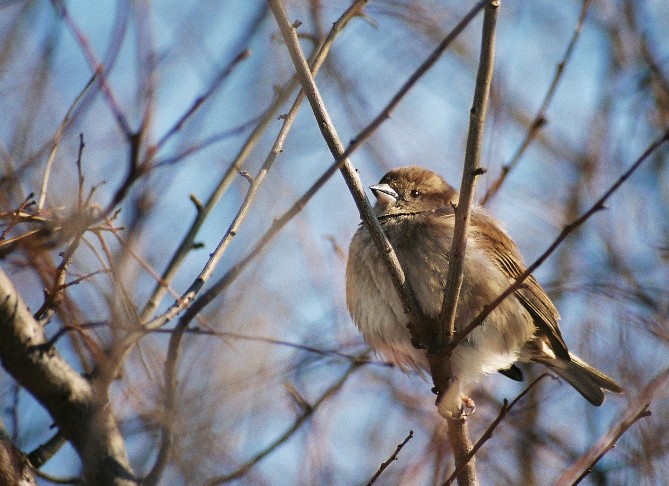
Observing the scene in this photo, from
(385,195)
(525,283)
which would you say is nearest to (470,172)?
(525,283)

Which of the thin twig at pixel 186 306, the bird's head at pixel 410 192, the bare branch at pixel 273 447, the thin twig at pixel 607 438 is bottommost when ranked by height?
the thin twig at pixel 607 438

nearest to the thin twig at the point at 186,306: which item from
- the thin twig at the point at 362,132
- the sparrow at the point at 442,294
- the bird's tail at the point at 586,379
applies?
the thin twig at the point at 362,132

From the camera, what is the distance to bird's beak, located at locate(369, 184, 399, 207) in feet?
16.4

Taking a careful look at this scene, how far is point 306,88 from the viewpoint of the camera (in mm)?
2766

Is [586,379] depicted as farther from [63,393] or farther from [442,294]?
[63,393]

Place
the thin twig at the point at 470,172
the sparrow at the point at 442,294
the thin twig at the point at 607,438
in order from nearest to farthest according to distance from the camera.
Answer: the thin twig at the point at 470,172, the thin twig at the point at 607,438, the sparrow at the point at 442,294

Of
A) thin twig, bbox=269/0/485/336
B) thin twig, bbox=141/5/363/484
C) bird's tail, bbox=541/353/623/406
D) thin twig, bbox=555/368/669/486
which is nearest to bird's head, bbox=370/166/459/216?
bird's tail, bbox=541/353/623/406

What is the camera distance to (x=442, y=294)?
163 inches

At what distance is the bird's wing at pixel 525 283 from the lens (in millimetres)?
4758

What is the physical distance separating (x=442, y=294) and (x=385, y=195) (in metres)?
1.08

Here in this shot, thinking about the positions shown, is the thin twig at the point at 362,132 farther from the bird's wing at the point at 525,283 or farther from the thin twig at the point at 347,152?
the bird's wing at the point at 525,283

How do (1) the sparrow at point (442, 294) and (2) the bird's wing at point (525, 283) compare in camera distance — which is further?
(2) the bird's wing at point (525, 283)

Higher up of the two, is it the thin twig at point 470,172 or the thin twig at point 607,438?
the thin twig at point 470,172

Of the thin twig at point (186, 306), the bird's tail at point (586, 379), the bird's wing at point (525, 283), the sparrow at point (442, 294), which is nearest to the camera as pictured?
the thin twig at point (186, 306)
